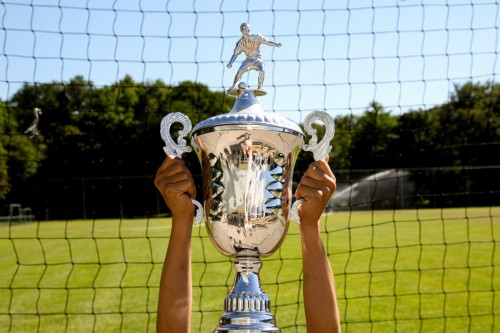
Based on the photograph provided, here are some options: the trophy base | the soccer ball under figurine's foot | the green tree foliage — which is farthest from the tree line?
the trophy base

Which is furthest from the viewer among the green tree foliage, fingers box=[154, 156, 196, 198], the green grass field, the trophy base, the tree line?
the tree line

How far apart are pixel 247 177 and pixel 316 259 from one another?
0.30m

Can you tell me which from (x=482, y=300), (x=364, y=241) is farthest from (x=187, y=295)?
(x=364, y=241)

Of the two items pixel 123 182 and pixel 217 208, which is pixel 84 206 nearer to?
pixel 123 182

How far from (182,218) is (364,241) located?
12783 mm

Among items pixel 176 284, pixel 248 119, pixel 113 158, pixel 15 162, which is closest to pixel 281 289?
pixel 176 284

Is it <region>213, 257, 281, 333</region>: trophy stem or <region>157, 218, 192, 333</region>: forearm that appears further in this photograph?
<region>157, 218, 192, 333</region>: forearm

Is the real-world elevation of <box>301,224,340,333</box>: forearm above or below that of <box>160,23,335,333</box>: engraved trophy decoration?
below

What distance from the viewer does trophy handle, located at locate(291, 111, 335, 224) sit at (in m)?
1.63

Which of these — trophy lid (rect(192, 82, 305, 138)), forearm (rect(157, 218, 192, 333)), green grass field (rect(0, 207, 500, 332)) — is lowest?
green grass field (rect(0, 207, 500, 332))

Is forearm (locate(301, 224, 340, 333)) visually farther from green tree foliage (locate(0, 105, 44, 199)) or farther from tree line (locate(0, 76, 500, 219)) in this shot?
green tree foliage (locate(0, 105, 44, 199))

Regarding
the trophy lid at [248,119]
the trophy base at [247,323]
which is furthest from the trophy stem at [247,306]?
the trophy lid at [248,119]

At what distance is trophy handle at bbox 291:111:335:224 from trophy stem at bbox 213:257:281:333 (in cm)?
20

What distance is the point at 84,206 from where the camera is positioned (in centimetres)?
2781
